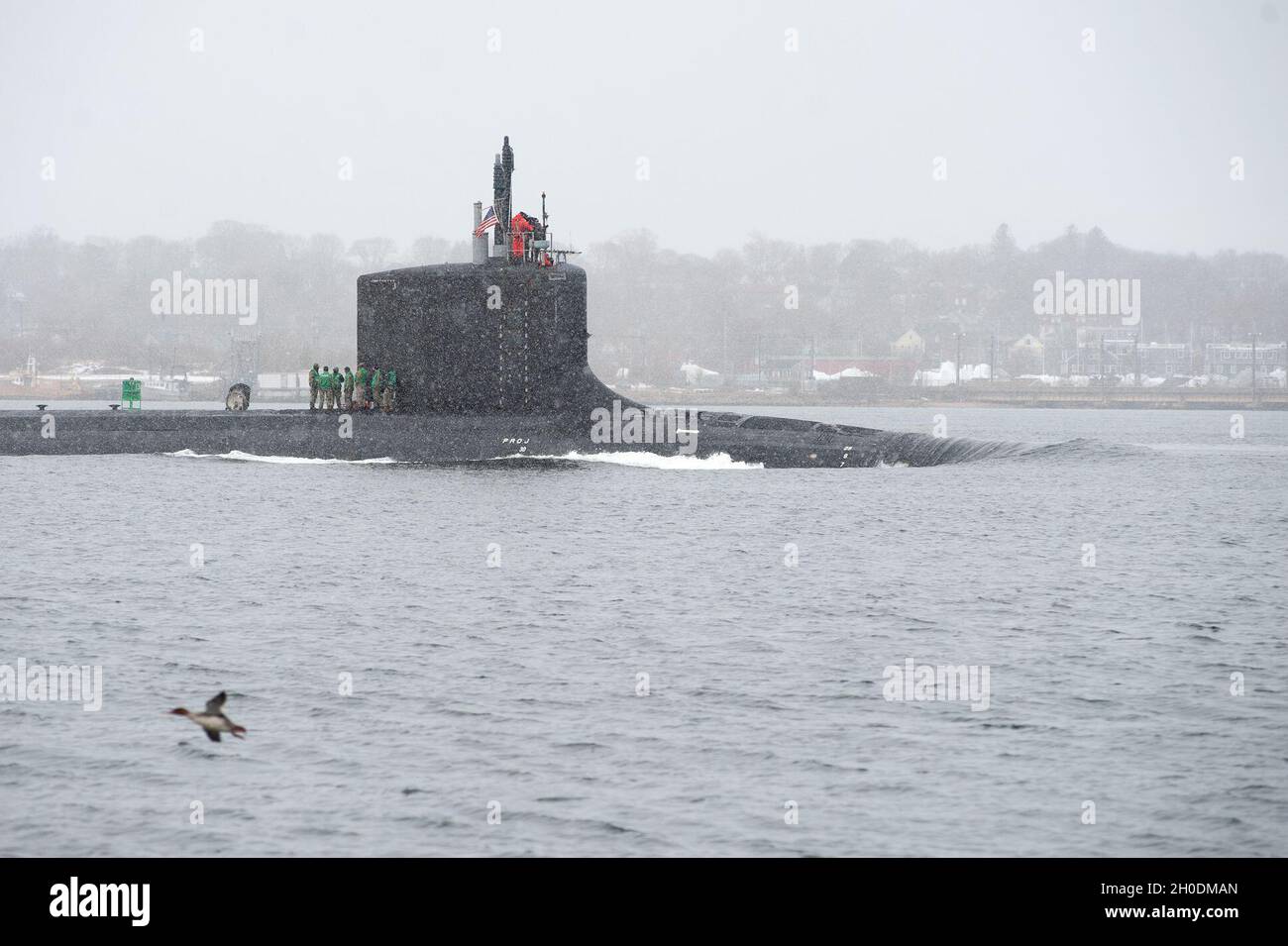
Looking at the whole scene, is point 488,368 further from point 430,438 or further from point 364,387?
point 364,387

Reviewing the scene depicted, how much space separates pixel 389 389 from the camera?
32.2 m

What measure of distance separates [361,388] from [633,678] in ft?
64.9

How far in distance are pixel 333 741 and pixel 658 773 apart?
2.49 m

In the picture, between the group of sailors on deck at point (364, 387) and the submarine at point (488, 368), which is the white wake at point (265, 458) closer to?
the submarine at point (488, 368)

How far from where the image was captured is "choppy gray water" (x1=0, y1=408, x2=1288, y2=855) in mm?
9930

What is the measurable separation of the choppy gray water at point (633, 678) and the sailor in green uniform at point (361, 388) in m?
3.73

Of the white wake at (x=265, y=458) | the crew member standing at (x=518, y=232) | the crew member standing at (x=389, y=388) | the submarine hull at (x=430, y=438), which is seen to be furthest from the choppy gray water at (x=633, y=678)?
the crew member standing at (x=518, y=232)

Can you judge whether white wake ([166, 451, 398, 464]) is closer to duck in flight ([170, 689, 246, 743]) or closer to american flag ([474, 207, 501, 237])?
american flag ([474, 207, 501, 237])

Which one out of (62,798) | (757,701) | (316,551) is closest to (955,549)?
(316,551)

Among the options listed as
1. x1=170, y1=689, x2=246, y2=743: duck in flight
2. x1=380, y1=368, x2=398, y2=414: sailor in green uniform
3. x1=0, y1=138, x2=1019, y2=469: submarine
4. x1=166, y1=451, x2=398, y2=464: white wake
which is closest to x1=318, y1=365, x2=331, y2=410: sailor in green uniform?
x1=0, y1=138, x2=1019, y2=469: submarine

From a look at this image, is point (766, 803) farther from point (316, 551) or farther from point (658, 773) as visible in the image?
point (316, 551)

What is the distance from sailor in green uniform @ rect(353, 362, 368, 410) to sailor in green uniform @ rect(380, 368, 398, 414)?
2.01 feet

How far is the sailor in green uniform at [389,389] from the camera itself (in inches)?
1259

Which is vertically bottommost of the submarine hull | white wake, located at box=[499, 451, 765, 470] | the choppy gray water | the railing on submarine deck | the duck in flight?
the choppy gray water
